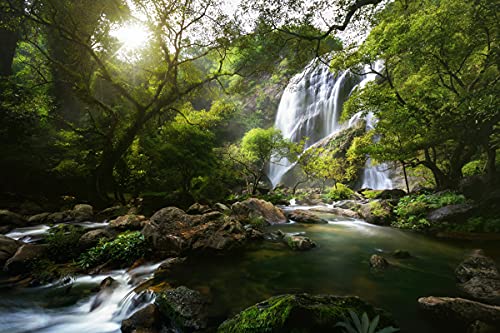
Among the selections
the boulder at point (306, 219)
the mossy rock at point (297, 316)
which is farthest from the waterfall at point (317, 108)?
the mossy rock at point (297, 316)

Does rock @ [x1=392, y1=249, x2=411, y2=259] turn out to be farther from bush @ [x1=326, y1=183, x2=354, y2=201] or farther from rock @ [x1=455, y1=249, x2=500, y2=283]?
bush @ [x1=326, y1=183, x2=354, y2=201]

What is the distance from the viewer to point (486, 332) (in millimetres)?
2797

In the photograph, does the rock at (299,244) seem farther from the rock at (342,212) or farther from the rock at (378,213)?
the rock at (342,212)

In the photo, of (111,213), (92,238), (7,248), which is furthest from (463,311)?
(111,213)

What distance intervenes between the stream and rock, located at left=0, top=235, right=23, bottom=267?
1370 mm

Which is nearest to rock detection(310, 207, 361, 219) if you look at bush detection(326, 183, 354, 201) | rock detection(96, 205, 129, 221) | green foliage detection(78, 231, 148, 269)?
bush detection(326, 183, 354, 201)

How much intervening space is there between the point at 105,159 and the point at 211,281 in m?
9.61

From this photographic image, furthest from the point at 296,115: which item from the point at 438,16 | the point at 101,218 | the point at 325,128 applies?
the point at 101,218

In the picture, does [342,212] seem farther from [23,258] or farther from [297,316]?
[23,258]

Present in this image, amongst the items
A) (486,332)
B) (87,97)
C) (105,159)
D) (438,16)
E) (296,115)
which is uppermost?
(296,115)

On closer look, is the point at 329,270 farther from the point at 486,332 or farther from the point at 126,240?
the point at 126,240

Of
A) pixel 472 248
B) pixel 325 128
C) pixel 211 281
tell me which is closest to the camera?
pixel 211 281

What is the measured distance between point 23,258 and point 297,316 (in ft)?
20.9

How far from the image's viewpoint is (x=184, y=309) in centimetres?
324
